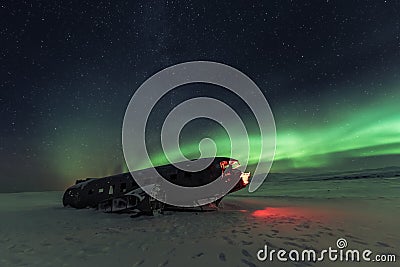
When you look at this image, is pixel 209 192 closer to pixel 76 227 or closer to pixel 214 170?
pixel 214 170

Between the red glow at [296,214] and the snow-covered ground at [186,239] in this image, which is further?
the red glow at [296,214]

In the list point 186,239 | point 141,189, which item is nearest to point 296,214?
point 186,239

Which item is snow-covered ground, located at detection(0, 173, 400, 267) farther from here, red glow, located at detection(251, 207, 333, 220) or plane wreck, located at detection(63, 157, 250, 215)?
plane wreck, located at detection(63, 157, 250, 215)

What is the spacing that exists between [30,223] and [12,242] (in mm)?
5284

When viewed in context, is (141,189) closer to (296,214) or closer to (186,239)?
(186,239)

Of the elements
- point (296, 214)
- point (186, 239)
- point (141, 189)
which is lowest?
point (186, 239)

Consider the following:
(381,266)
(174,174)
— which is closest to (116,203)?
(174,174)

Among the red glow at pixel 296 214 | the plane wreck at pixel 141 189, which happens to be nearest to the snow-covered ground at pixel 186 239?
the red glow at pixel 296 214

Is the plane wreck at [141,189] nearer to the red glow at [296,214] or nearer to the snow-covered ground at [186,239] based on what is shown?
the snow-covered ground at [186,239]

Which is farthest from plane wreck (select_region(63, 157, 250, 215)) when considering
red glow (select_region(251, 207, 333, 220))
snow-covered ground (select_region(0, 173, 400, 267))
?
red glow (select_region(251, 207, 333, 220))

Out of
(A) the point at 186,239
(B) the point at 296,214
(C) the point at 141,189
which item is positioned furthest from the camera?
(C) the point at 141,189

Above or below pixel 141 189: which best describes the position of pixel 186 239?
below

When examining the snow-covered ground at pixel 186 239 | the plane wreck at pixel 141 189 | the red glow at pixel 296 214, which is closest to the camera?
the snow-covered ground at pixel 186 239

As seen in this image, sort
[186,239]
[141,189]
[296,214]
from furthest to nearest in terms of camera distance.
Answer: [141,189]
[296,214]
[186,239]
